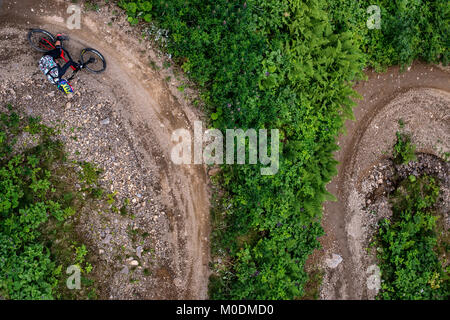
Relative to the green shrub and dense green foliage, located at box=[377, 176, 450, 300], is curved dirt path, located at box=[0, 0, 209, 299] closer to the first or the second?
dense green foliage, located at box=[377, 176, 450, 300]

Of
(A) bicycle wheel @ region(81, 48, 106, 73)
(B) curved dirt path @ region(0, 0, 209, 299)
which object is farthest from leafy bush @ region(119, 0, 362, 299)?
(A) bicycle wheel @ region(81, 48, 106, 73)

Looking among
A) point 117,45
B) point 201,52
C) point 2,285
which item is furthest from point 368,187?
point 2,285

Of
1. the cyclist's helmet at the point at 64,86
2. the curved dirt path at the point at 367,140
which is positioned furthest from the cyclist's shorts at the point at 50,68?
the curved dirt path at the point at 367,140

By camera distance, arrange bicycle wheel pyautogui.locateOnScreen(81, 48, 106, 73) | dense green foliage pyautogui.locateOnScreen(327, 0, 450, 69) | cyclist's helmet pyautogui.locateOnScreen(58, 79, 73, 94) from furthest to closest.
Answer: dense green foliage pyautogui.locateOnScreen(327, 0, 450, 69) → bicycle wheel pyautogui.locateOnScreen(81, 48, 106, 73) → cyclist's helmet pyautogui.locateOnScreen(58, 79, 73, 94)

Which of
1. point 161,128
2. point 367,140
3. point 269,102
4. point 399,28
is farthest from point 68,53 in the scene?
point 399,28

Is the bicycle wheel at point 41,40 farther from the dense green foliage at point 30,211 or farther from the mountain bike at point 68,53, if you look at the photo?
the dense green foliage at point 30,211

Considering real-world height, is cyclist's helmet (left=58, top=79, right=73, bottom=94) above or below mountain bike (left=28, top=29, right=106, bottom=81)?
below
